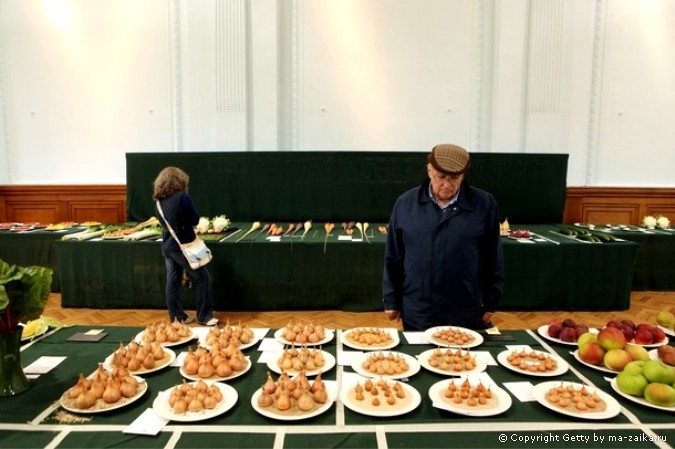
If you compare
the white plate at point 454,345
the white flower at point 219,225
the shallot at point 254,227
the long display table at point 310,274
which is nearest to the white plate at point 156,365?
the white plate at point 454,345

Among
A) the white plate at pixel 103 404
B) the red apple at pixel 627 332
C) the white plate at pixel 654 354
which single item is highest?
the red apple at pixel 627 332

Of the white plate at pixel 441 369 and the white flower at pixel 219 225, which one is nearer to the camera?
the white plate at pixel 441 369

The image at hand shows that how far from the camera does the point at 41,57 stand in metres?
7.03

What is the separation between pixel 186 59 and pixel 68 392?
6.27 m

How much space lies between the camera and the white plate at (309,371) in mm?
1771

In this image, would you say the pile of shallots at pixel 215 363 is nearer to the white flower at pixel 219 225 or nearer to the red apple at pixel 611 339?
the red apple at pixel 611 339

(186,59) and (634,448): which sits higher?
(186,59)

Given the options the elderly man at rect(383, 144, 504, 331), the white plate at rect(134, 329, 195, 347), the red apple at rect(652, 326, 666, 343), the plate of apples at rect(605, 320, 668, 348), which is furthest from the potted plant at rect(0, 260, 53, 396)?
the red apple at rect(652, 326, 666, 343)

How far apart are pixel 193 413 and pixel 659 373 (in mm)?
1592

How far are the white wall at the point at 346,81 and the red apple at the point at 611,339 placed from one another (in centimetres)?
540

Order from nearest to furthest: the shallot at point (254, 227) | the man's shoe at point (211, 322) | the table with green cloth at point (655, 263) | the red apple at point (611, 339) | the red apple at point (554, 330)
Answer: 1. the red apple at point (611, 339)
2. the red apple at point (554, 330)
3. the man's shoe at point (211, 322)
4. the shallot at point (254, 227)
5. the table with green cloth at point (655, 263)

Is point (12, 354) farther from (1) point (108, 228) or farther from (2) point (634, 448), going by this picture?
(1) point (108, 228)

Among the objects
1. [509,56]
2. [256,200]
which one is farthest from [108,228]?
[509,56]

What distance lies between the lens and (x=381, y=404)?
155 centimetres
